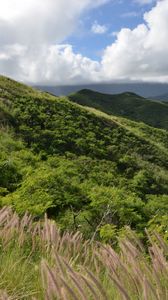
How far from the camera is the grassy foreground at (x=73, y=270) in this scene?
2.49 meters

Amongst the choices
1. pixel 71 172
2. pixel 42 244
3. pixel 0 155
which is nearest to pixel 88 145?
pixel 71 172

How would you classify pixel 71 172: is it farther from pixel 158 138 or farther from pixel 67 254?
pixel 158 138

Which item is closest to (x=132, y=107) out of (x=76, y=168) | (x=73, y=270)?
(x=76, y=168)

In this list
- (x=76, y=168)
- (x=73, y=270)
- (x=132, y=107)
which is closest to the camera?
(x=73, y=270)

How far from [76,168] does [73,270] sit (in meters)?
21.8

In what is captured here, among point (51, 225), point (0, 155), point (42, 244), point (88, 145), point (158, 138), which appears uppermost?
point (51, 225)

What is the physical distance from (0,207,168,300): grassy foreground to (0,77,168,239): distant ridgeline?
3.64 meters

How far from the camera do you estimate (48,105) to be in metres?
40.3

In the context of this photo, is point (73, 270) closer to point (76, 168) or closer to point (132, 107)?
point (76, 168)

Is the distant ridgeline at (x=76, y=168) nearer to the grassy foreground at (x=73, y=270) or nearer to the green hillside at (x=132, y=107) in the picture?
the grassy foreground at (x=73, y=270)

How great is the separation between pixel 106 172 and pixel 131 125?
100 ft

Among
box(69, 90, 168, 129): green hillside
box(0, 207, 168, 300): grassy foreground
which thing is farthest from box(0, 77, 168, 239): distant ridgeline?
box(69, 90, 168, 129): green hillside

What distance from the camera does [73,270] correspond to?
8.61ft

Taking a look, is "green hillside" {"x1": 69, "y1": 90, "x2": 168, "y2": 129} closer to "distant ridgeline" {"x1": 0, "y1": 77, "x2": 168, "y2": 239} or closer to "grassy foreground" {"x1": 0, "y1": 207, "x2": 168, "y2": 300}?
"distant ridgeline" {"x1": 0, "y1": 77, "x2": 168, "y2": 239}
